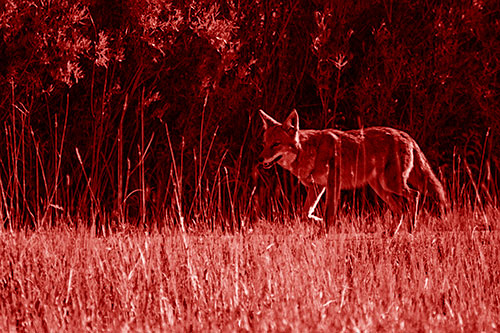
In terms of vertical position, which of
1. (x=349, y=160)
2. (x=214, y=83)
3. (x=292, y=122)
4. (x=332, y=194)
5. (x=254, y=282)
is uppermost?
(x=214, y=83)

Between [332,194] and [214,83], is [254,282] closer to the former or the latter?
[332,194]

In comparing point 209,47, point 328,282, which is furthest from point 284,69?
point 328,282

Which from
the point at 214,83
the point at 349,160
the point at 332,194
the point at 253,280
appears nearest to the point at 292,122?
the point at 349,160

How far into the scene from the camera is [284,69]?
9773 millimetres

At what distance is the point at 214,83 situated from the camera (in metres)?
9.18

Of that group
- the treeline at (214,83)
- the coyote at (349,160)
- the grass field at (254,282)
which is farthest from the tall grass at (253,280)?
the treeline at (214,83)

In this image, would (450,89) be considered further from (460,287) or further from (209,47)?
(460,287)

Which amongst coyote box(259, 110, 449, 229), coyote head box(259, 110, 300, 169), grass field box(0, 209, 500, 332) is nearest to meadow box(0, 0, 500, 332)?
grass field box(0, 209, 500, 332)

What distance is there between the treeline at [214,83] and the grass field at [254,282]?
1703 mm

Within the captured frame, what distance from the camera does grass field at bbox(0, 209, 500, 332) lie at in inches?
197

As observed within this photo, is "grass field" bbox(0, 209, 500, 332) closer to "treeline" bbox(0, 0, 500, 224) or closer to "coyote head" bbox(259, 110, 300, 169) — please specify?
"coyote head" bbox(259, 110, 300, 169)

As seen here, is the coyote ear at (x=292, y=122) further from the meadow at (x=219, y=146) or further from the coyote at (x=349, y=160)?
the meadow at (x=219, y=146)

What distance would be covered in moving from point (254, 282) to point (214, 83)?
3775mm

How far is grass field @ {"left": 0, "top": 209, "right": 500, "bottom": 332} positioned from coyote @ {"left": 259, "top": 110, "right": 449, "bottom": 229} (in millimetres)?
910
